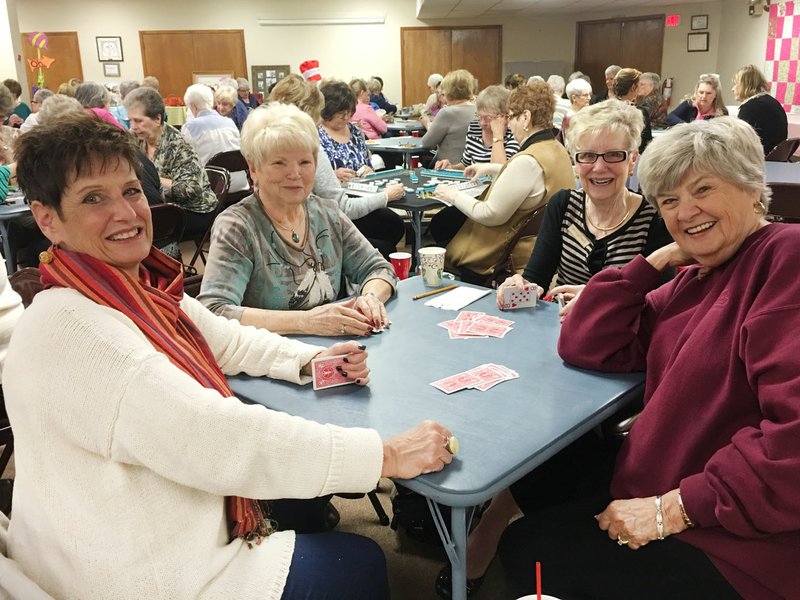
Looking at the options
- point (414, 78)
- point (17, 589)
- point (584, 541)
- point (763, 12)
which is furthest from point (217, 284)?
point (414, 78)

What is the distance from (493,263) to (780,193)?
1989 mm

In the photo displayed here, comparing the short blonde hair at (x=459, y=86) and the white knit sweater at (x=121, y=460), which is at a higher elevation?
the short blonde hair at (x=459, y=86)

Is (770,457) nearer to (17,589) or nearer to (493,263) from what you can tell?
(17,589)

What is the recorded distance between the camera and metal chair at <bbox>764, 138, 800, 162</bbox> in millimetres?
5711

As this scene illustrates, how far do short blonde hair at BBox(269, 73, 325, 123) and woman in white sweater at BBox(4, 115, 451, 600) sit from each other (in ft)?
9.81

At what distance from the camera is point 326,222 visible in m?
2.39

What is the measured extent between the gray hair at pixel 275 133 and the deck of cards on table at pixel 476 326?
78 cm

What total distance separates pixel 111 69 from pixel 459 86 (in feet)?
33.2

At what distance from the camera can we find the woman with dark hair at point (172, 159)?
4.62 meters

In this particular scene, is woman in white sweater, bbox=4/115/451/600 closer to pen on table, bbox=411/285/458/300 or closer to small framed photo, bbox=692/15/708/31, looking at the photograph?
pen on table, bbox=411/285/458/300

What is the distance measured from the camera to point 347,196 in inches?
168

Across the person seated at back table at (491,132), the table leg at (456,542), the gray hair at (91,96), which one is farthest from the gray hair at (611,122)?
the gray hair at (91,96)

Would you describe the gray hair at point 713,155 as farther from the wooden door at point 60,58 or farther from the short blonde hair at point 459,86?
the wooden door at point 60,58

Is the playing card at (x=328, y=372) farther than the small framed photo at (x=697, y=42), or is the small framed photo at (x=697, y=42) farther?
the small framed photo at (x=697, y=42)
